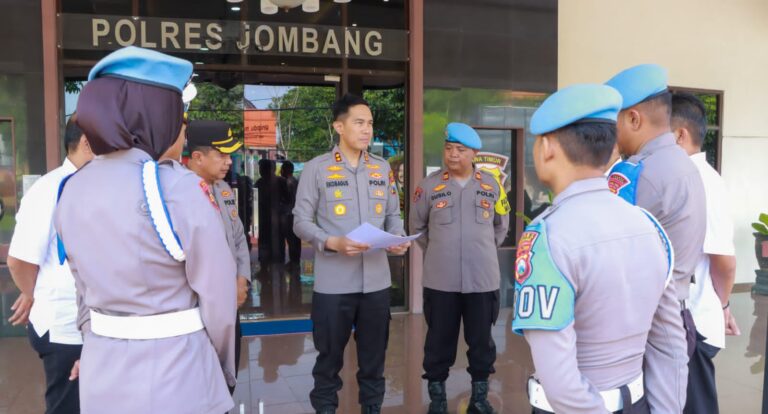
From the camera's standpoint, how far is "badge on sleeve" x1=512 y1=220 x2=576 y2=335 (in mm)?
1358

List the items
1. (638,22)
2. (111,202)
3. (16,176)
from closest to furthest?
(111,202) → (16,176) → (638,22)

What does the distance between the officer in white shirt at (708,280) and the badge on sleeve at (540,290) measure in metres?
1.21

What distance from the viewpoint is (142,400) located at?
5.02 feet

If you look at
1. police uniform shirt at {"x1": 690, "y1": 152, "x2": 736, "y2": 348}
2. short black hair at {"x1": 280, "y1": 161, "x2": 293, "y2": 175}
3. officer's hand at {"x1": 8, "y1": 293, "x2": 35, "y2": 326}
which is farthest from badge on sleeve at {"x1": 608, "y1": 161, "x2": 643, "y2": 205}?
short black hair at {"x1": 280, "y1": 161, "x2": 293, "y2": 175}

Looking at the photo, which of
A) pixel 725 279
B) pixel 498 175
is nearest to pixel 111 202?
pixel 725 279

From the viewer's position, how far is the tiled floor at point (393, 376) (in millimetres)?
3795

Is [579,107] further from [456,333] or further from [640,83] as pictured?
[456,333]

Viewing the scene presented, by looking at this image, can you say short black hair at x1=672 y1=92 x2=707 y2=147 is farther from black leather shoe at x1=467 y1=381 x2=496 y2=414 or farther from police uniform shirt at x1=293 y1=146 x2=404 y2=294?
black leather shoe at x1=467 y1=381 x2=496 y2=414

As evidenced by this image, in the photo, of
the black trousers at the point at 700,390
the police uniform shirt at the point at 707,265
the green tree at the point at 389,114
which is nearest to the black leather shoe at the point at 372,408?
the black trousers at the point at 700,390

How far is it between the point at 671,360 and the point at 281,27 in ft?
17.4

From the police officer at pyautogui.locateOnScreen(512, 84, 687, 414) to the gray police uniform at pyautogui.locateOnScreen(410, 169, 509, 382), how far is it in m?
2.11

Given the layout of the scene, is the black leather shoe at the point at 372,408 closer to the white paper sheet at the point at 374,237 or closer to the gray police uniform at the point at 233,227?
the gray police uniform at the point at 233,227

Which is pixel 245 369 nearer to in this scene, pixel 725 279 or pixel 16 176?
pixel 16 176

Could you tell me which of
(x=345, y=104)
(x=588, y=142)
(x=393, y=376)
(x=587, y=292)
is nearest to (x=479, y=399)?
(x=393, y=376)
